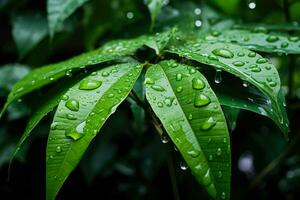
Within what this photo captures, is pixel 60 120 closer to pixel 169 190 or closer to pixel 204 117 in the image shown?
pixel 204 117

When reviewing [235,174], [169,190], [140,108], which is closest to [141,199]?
[169,190]

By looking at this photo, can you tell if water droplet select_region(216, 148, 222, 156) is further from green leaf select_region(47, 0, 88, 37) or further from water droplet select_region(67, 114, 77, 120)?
green leaf select_region(47, 0, 88, 37)

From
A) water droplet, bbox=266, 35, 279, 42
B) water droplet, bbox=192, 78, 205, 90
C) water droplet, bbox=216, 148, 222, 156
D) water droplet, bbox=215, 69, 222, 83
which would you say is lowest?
water droplet, bbox=216, 148, 222, 156

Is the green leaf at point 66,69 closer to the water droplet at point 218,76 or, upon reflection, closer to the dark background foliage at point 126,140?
the water droplet at point 218,76

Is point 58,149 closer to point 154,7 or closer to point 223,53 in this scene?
point 223,53

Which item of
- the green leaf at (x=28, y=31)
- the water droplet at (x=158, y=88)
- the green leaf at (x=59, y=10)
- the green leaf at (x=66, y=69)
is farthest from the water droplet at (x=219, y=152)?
the green leaf at (x=28, y=31)

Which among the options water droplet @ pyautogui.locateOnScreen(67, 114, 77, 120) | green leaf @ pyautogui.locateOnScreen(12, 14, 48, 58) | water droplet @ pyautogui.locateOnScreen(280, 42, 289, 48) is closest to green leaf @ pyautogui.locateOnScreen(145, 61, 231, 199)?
water droplet @ pyautogui.locateOnScreen(67, 114, 77, 120)
